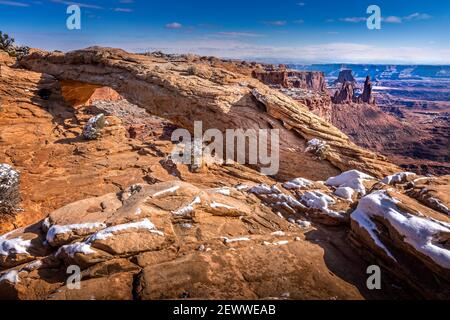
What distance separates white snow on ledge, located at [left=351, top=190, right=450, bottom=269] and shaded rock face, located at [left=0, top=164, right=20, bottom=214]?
9094mm

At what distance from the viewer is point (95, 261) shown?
4789 millimetres

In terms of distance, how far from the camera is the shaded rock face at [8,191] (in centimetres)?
823

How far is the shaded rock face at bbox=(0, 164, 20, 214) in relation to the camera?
8.23 metres

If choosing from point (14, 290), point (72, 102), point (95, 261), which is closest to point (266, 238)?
point (95, 261)

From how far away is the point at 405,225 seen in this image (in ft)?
16.0

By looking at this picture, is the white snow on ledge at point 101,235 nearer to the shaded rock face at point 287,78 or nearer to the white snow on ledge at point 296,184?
the white snow on ledge at point 296,184

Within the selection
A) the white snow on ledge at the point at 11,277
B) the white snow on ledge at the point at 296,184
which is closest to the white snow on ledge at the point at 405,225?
the white snow on ledge at the point at 296,184

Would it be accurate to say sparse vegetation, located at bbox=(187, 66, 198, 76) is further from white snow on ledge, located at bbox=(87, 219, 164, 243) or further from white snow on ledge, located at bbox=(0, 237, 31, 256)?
white snow on ledge, located at bbox=(0, 237, 31, 256)

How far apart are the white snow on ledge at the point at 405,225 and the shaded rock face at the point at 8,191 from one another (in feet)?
29.8

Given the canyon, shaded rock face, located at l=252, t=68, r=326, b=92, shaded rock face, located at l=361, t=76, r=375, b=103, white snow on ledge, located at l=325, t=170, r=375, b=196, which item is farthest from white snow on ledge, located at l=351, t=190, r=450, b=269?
shaded rock face, located at l=361, t=76, r=375, b=103

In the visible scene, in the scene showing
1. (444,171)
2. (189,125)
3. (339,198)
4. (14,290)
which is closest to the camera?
(14,290)

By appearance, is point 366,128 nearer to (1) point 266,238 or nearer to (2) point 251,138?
(2) point 251,138

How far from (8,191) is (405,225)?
10015mm

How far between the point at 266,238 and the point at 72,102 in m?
19.7
